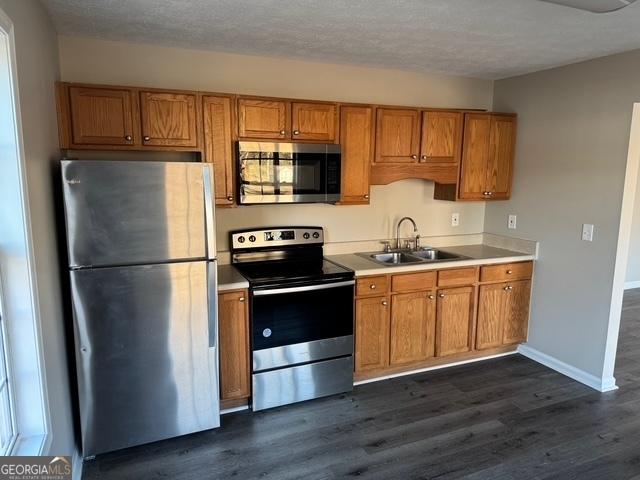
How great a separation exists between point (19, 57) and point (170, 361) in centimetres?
166

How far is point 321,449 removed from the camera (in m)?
2.60

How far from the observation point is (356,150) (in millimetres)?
3326

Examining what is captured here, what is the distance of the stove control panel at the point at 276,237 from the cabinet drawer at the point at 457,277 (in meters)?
1.01

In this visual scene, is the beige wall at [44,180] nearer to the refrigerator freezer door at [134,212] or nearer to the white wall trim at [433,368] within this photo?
the refrigerator freezer door at [134,212]

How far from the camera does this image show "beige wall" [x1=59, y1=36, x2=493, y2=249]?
2908mm

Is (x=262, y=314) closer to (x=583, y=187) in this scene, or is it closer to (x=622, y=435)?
(x=622, y=435)

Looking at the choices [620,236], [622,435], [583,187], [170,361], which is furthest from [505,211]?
[170,361]

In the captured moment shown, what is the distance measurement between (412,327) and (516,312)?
1065mm

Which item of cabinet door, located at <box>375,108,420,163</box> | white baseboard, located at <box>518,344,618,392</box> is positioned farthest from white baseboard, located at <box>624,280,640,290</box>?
cabinet door, located at <box>375,108,420,163</box>

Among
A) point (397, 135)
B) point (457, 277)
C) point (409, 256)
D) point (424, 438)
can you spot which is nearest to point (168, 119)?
point (397, 135)

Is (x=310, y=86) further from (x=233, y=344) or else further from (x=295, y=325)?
(x=233, y=344)

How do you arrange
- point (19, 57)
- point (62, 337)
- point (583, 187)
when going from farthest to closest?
1. point (583, 187)
2. point (62, 337)
3. point (19, 57)

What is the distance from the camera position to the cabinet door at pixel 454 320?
11.6 feet

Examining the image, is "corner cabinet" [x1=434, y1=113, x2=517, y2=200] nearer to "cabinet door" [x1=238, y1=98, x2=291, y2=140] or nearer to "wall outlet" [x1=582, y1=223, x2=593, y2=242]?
"wall outlet" [x1=582, y1=223, x2=593, y2=242]
